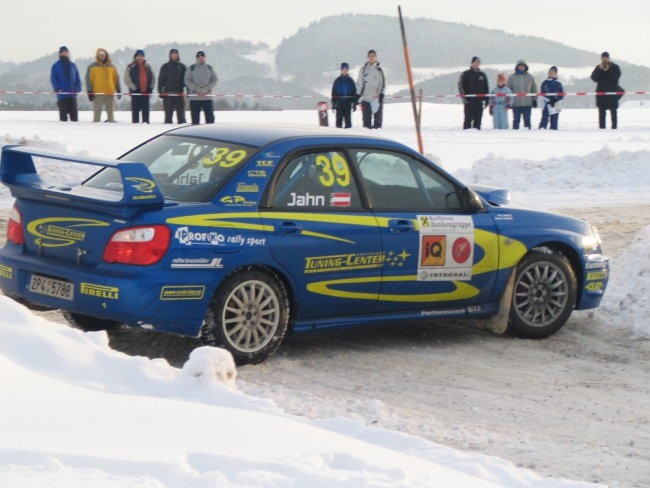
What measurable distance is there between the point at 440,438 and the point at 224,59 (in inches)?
3248

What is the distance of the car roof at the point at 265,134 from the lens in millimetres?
8617

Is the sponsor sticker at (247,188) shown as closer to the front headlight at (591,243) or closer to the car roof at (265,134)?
the car roof at (265,134)

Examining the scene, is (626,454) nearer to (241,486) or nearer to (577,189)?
(241,486)

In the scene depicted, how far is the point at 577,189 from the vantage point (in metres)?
19.7

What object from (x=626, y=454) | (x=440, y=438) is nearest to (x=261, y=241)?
(x=440, y=438)

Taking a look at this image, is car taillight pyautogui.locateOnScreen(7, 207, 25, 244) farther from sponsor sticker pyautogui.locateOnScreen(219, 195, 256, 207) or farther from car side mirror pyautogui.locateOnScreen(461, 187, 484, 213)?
car side mirror pyautogui.locateOnScreen(461, 187, 484, 213)

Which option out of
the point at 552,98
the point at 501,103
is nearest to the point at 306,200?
the point at 501,103

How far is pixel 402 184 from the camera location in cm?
902

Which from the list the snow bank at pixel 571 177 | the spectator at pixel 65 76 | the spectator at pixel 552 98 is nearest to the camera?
the snow bank at pixel 571 177

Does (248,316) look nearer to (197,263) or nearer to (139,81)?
(197,263)

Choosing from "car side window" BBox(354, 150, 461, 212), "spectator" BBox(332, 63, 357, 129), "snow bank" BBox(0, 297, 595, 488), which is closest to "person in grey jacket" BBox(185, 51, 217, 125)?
"spectator" BBox(332, 63, 357, 129)

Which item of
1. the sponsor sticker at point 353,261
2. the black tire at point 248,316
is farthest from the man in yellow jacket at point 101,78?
the black tire at point 248,316

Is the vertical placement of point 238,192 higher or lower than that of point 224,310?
higher

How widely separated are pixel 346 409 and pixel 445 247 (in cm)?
213
